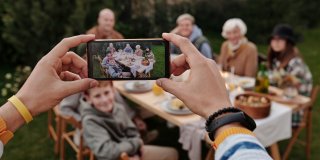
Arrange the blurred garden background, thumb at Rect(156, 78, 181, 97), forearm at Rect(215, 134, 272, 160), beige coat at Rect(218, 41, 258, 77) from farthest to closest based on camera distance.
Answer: the blurred garden background < beige coat at Rect(218, 41, 258, 77) < thumb at Rect(156, 78, 181, 97) < forearm at Rect(215, 134, 272, 160)

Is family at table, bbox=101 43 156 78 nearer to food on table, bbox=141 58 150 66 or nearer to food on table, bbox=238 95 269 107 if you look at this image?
food on table, bbox=141 58 150 66

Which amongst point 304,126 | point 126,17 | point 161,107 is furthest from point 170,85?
point 126,17

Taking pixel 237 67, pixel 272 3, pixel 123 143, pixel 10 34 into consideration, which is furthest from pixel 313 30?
pixel 123 143

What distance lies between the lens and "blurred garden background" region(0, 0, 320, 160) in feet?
18.9

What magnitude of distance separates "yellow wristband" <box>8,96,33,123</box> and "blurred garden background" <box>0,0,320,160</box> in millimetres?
3816

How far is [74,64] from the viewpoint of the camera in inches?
73.0

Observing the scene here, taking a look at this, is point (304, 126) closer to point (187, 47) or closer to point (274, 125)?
point (274, 125)

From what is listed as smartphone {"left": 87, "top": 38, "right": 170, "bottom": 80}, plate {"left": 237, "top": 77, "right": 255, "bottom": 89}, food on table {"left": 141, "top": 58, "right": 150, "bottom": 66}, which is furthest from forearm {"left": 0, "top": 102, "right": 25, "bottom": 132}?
plate {"left": 237, "top": 77, "right": 255, "bottom": 89}

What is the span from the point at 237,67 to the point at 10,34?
4.02 meters

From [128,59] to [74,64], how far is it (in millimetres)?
246

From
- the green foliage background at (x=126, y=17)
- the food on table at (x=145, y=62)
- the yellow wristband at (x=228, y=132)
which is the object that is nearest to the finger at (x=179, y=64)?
the food on table at (x=145, y=62)

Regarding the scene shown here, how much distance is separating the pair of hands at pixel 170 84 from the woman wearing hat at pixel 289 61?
10.8ft

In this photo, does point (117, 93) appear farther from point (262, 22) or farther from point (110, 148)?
point (262, 22)

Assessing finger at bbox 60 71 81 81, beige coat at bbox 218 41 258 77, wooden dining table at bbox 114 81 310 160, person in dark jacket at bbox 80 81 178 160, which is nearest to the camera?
finger at bbox 60 71 81 81
